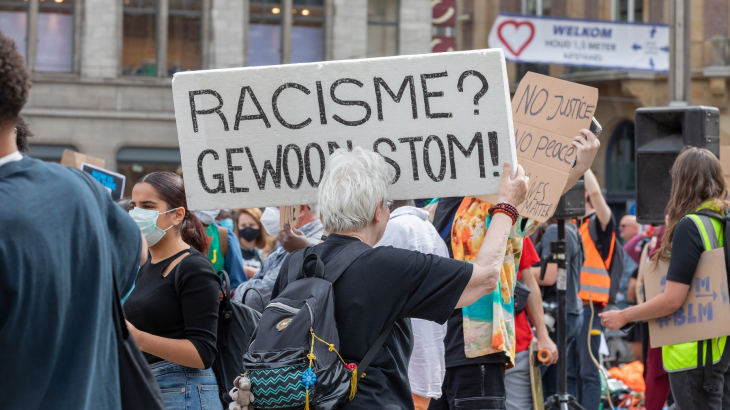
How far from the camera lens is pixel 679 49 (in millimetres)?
11438

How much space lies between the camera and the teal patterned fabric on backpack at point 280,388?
2.66m

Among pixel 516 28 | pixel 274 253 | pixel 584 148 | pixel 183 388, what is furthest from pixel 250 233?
pixel 516 28

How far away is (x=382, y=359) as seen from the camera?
2877 mm

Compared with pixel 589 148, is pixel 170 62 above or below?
above

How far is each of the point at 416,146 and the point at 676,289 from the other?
2207 mm

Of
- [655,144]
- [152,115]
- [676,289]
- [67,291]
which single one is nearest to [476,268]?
[67,291]

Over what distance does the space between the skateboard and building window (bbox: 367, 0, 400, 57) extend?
18074 mm

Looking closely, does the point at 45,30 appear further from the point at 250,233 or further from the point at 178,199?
the point at 178,199

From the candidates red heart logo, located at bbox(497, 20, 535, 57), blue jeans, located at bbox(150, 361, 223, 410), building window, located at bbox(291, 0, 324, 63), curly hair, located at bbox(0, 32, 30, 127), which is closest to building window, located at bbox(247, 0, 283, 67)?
building window, located at bbox(291, 0, 324, 63)

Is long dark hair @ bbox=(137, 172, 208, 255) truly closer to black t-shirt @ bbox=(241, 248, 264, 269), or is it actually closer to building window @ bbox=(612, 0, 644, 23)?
black t-shirt @ bbox=(241, 248, 264, 269)

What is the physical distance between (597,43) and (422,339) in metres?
14.8

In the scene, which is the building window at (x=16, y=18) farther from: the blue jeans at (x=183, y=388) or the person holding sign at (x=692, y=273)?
the blue jeans at (x=183, y=388)

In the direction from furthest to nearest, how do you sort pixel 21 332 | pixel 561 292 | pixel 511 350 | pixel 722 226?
pixel 561 292, pixel 722 226, pixel 511 350, pixel 21 332

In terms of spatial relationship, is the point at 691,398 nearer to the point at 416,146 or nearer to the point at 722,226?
the point at 722,226
